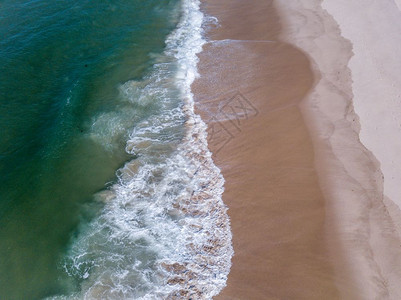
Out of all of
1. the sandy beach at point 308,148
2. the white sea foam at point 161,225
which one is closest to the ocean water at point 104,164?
the white sea foam at point 161,225

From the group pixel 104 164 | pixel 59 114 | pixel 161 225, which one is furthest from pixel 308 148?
pixel 59 114

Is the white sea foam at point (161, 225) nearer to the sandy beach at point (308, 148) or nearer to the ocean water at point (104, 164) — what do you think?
the ocean water at point (104, 164)

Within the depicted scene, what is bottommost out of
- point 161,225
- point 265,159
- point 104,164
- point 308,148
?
point 161,225

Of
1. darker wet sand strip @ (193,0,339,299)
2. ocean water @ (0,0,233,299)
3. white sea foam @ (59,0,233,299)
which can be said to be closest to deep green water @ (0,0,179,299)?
ocean water @ (0,0,233,299)

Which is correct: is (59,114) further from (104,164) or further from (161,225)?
(161,225)

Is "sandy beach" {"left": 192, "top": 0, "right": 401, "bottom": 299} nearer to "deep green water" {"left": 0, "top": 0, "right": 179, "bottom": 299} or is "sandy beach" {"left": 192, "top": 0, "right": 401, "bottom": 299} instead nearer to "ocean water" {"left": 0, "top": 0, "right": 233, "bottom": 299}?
"ocean water" {"left": 0, "top": 0, "right": 233, "bottom": 299}
